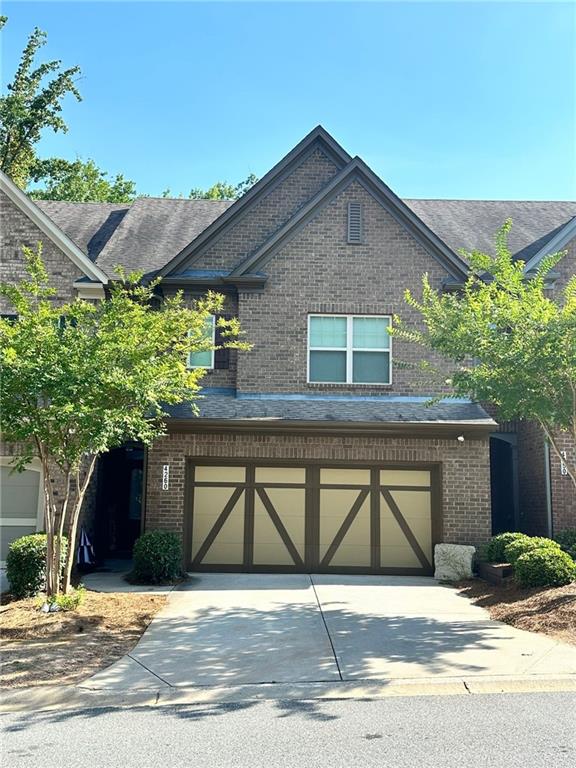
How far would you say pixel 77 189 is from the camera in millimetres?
34156

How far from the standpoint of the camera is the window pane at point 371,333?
618 inches

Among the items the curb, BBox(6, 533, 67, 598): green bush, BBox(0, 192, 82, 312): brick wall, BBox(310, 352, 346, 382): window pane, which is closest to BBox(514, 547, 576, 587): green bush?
the curb

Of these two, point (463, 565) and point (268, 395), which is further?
point (268, 395)

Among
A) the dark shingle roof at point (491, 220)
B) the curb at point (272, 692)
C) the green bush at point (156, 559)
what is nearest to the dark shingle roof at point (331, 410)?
the green bush at point (156, 559)

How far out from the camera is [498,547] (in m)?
13.0

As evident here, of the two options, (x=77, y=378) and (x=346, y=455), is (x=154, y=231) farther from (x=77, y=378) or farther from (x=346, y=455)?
(x=77, y=378)

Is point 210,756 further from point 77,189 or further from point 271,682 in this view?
point 77,189

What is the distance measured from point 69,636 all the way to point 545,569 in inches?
281

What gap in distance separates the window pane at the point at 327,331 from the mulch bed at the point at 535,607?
620 centimetres

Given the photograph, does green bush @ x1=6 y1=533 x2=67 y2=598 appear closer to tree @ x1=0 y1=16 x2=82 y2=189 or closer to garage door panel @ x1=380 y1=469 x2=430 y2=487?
garage door panel @ x1=380 y1=469 x2=430 y2=487

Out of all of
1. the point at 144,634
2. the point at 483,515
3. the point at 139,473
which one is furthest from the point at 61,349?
the point at 139,473

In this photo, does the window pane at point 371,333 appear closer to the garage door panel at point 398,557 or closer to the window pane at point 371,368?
the window pane at point 371,368

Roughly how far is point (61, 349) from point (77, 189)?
27.0 metres

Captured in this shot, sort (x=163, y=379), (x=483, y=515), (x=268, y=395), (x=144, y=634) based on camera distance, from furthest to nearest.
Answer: (x=268, y=395), (x=483, y=515), (x=163, y=379), (x=144, y=634)
